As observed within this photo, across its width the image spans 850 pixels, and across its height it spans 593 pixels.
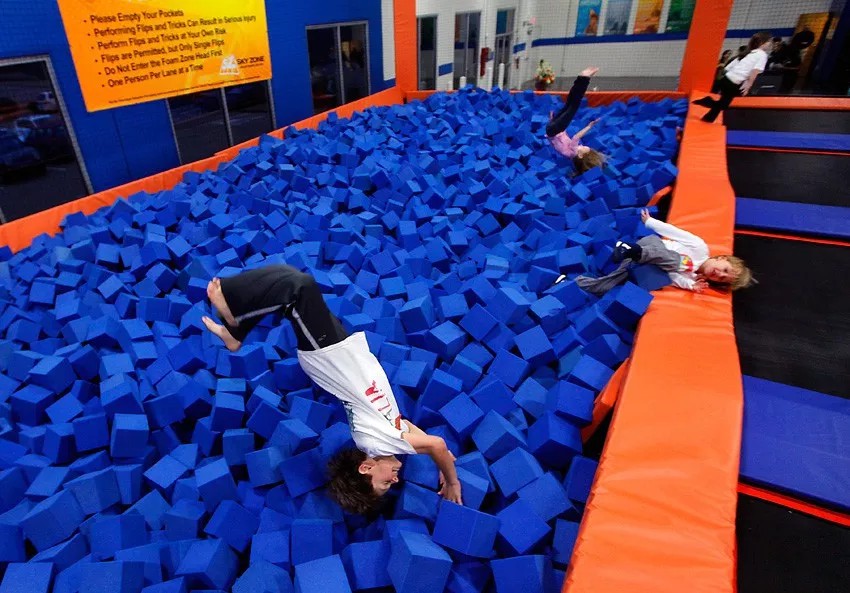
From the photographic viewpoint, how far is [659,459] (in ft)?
Result: 5.69

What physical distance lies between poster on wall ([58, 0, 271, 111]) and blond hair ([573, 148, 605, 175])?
3.87 m

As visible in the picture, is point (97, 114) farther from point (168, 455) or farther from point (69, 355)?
point (168, 455)

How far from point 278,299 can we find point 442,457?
2.98 feet

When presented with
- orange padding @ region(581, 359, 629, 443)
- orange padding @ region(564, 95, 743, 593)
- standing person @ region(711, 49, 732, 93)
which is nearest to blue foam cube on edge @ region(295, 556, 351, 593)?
Result: orange padding @ region(564, 95, 743, 593)

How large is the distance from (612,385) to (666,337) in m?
0.40

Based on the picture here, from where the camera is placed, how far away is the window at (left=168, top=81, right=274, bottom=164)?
6.79 m

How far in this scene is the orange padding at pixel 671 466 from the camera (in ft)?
4.67

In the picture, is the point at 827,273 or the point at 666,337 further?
→ the point at 827,273

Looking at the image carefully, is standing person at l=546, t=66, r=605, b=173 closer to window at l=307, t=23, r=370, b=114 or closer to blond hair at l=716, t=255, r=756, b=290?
blond hair at l=716, t=255, r=756, b=290

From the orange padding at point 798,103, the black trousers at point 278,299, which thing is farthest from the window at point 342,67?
the black trousers at point 278,299

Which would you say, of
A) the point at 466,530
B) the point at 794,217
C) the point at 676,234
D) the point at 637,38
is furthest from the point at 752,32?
the point at 466,530

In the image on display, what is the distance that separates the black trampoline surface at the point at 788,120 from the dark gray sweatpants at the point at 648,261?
13.5 feet

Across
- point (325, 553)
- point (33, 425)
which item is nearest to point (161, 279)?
point (33, 425)

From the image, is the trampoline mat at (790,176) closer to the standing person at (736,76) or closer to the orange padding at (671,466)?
the standing person at (736,76)
